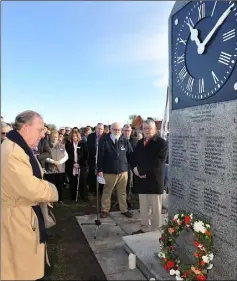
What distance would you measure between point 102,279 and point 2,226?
1686 millimetres

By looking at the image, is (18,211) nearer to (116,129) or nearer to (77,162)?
(116,129)

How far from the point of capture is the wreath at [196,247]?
3.02m

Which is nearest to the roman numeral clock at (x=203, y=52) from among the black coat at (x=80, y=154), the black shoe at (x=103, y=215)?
the black shoe at (x=103, y=215)

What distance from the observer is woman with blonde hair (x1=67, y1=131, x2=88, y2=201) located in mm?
7652

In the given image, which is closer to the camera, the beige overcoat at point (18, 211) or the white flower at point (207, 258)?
the beige overcoat at point (18, 211)

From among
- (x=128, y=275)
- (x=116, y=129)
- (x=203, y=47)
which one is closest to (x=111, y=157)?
(x=116, y=129)

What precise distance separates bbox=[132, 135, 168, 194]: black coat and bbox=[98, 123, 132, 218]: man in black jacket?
1.37m

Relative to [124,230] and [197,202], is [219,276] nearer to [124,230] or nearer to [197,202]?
[197,202]

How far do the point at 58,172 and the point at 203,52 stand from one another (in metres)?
5.03

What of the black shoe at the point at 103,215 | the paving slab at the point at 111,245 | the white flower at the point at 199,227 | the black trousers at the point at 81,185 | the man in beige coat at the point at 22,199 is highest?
the man in beige coat at the point at 22,199

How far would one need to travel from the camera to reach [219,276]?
317 cm

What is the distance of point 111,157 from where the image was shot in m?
6.11

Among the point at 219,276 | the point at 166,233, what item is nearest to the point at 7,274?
the point at 166,233

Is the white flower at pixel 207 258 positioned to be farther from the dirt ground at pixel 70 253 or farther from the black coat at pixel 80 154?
the black coat at pixel 80 154
